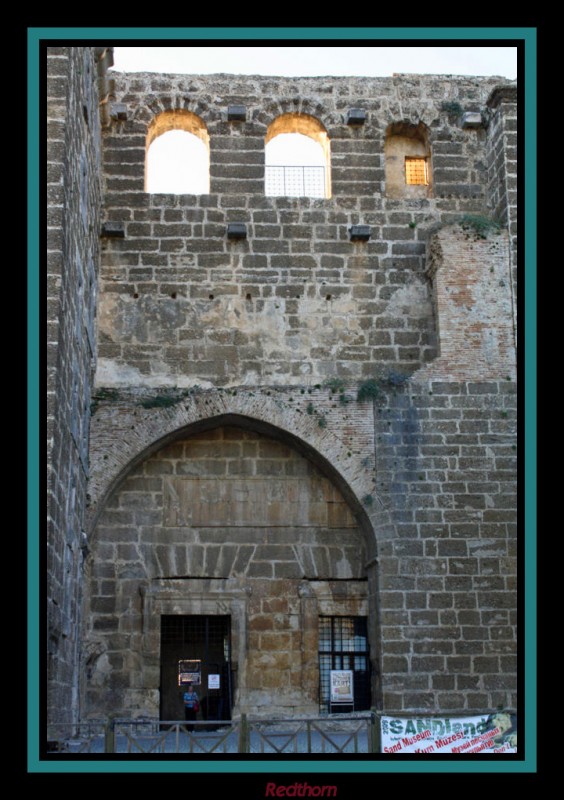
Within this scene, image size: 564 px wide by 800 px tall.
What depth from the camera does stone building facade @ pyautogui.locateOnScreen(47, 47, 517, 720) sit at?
13727 millimetres

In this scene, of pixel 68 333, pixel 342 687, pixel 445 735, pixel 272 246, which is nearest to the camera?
pixel 445 735

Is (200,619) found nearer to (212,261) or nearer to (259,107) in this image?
(212,261)

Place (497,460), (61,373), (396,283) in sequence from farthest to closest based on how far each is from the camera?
(396,283) → (497,460) → (61,373)

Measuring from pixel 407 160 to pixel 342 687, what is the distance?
6793 mm

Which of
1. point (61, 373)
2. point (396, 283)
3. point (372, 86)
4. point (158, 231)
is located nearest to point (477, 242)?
point (396, 283)

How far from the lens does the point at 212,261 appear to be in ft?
49.1

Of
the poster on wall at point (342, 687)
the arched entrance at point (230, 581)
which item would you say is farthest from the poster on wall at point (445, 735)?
the poster on wall at point (342, 687)

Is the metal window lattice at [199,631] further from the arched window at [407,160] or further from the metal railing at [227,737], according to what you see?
the arched window at [407,160]

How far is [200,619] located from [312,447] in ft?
8.04

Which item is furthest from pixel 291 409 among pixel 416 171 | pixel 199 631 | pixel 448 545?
pixel 416 171

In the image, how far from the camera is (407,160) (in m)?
15.9

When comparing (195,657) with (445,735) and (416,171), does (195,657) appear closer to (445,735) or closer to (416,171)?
(445,735)

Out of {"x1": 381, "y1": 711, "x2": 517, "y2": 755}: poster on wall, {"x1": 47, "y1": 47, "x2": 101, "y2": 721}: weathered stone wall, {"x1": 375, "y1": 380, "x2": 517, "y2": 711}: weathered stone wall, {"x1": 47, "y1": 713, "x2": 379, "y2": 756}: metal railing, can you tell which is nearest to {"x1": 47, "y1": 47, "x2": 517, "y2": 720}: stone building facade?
{"x1": 375, "y1": 380, "x2": 517, "y2": 711}: weathered stone wall

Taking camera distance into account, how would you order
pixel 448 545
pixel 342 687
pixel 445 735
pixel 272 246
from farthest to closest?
pixel 272 246 → pixel 342 687 → pixel 448 545 → pixel 445 735
